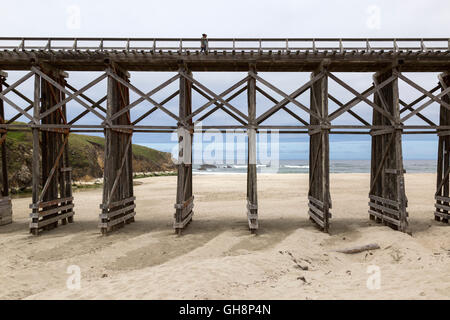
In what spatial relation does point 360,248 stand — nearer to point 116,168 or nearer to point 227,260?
point 227,260

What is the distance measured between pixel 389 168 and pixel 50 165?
47.2 feet

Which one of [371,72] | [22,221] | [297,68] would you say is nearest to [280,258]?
[297,68]

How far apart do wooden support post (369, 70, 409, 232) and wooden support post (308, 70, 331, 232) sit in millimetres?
2265

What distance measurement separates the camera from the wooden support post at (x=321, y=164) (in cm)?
1074

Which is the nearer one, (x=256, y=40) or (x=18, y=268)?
(x=18, y=268)

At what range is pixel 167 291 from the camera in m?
5.49

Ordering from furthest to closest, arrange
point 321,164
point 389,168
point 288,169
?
point 288,169 < point 389,168 < point 321,164

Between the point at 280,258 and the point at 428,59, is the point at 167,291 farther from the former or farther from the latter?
the point at 428,59

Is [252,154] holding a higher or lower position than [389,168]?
higher

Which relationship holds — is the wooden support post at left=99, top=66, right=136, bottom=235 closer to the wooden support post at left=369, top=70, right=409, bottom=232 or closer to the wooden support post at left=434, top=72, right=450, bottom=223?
the wooden support post at left=369, top=70, right=409, bottom=232

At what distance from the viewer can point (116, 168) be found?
1189cm

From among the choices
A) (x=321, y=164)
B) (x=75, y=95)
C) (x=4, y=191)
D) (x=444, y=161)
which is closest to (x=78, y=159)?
(x=4, y=191)

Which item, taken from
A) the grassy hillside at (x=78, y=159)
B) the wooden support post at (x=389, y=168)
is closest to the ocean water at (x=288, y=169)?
the grassy hillside at (x=78, y=159)
